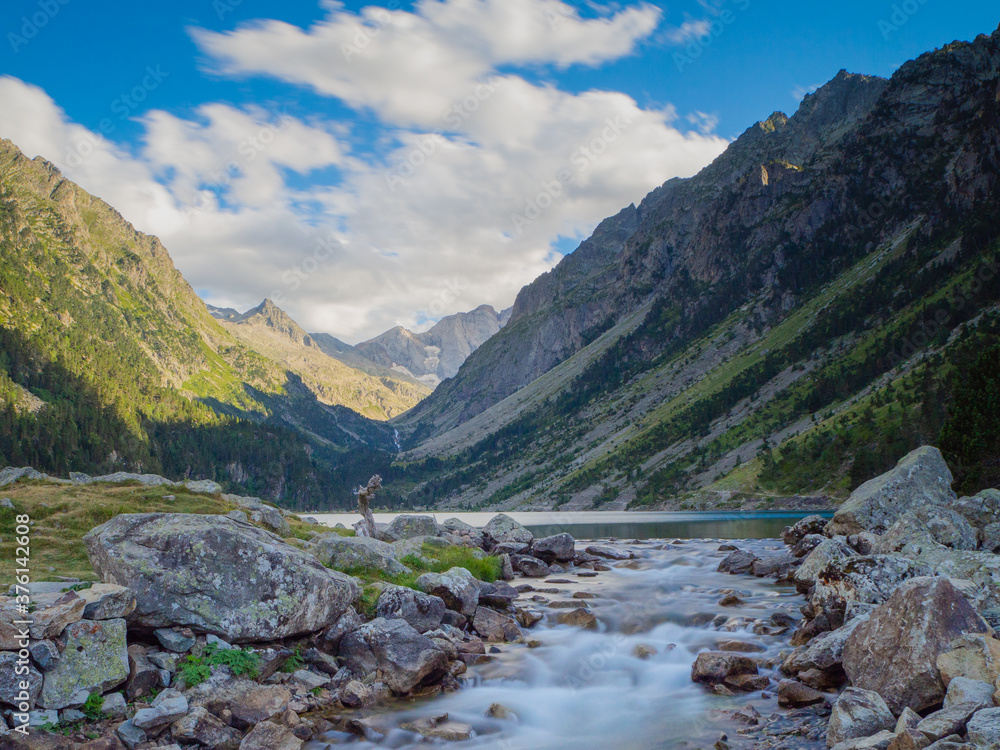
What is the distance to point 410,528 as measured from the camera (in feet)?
139

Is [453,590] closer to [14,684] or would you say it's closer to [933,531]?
[14,684]

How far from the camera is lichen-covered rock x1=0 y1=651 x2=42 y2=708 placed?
464 inches

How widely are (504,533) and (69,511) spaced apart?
29.9 meters

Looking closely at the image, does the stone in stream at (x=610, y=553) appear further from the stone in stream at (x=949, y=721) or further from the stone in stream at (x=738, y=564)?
the stone in stream at (x=949, y=721)

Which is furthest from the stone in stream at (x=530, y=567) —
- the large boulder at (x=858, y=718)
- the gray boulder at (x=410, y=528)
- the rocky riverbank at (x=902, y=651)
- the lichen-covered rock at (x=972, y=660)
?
the lichen-covered rock at (x=972, y=660)

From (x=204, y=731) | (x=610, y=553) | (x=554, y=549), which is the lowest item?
(x=610, y=553)

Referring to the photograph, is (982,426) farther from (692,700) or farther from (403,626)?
(403,626)

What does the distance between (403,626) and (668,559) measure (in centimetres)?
3285

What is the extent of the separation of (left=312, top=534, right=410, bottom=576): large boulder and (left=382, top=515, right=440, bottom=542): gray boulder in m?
15.8

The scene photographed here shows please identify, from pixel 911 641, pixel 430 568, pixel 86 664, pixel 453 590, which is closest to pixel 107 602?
pixel 86 664

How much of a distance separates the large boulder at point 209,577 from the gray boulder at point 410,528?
2411 cm

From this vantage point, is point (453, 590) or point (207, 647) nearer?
point (207, 647)

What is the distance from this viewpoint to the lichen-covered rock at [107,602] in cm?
1359

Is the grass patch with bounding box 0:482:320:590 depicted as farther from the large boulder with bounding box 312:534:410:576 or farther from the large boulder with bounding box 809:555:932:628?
the large boulder with bounding box 809:555:932:628
